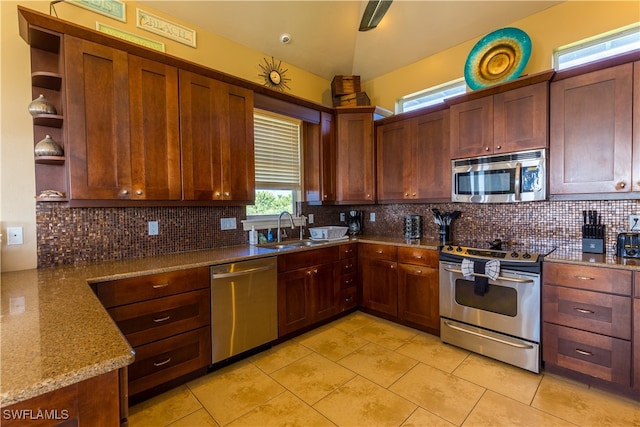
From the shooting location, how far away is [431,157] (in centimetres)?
320

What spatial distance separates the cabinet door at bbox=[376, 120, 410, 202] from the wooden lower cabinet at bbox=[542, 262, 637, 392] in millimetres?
1588

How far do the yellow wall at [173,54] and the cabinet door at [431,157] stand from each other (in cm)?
65

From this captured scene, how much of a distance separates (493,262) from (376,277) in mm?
1274

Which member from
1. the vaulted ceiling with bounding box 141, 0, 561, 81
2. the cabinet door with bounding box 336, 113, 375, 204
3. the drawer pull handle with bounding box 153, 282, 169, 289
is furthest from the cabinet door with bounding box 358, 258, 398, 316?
the vaulted ceiling with bounding box 141, 0, 561, 81

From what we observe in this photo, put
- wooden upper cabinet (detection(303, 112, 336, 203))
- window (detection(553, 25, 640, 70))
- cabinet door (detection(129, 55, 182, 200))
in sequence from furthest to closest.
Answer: wooden upper cabinet (detection(303, 112, 336, 203)), window (detection(553, 25, 640, 70)), cabinet door (detection(129, 55, 182, 200))

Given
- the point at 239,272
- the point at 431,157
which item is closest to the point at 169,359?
the point at 239,272

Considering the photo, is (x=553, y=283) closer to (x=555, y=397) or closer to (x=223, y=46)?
(x=555, y=397)

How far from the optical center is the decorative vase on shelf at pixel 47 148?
6.23ft

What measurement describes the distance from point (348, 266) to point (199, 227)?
169 centimetres

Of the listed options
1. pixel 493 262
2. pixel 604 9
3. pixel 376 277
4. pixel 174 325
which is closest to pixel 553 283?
pixel 493 262

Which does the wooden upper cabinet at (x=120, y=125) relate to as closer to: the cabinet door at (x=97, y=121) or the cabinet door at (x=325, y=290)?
the cabinet door at (x=97, y=121)

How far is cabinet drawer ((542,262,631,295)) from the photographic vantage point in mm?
1919

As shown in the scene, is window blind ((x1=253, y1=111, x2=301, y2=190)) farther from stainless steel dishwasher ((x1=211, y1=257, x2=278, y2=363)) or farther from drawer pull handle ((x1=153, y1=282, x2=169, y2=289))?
drawer pull handle ((x1=153, y1=282, x2=169, y2=289))

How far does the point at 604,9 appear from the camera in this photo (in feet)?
7.95
